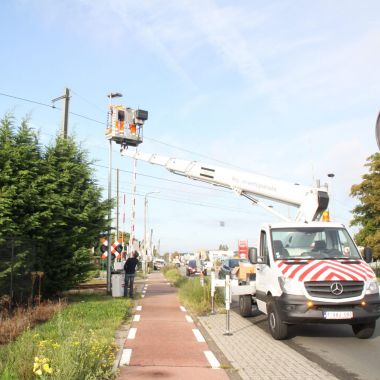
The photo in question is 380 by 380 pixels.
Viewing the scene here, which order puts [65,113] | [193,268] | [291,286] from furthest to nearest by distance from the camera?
[193,268], [65,113], [291,286]

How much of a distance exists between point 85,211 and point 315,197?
7385mm

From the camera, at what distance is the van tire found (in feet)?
44.2

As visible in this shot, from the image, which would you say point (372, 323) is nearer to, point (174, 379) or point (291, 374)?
point (291, 374)

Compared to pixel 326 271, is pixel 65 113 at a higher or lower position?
higher

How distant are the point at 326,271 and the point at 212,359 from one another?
120 inches

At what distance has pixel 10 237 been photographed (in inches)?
486

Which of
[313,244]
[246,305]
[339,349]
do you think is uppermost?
[313,244]

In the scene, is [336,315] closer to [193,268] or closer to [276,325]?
[276,325]

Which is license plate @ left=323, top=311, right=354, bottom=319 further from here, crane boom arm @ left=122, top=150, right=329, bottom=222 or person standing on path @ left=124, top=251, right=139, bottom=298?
person standing on path @ left=124, top=251, right=139, bottom=298

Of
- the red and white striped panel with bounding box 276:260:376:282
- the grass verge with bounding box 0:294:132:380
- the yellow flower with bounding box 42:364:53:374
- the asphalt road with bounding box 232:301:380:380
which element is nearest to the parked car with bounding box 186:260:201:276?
the asphalt road with bounding box 232:301:380:380

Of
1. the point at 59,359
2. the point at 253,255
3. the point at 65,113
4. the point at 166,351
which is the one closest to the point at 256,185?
the point at 253,255

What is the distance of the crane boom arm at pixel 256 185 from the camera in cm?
1320

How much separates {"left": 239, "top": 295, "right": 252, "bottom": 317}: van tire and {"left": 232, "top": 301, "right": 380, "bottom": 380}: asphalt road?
1.02 metres

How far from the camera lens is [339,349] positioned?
9172mm
